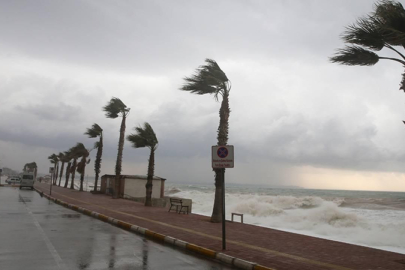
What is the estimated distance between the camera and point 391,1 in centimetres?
761

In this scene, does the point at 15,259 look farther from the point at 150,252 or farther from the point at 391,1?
the point at 391,1

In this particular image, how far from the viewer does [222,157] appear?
8734mm

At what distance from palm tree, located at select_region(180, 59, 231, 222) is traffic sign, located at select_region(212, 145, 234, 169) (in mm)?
6081

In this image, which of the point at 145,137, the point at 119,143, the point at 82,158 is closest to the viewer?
the point at 145,137

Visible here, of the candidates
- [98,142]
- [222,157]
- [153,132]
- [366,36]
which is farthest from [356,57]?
[98,142]

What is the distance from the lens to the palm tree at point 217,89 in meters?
15.0

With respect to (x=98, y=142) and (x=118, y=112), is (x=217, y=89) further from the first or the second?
(x=98, y=142)

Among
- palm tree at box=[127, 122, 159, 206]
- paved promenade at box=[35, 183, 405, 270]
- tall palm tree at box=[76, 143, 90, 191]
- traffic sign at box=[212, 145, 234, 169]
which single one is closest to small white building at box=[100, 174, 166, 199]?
palm tree at box=[127, 122, 159, 206]

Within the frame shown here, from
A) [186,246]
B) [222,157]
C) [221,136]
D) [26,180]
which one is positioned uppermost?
[221,136]

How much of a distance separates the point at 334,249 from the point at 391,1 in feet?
21.9

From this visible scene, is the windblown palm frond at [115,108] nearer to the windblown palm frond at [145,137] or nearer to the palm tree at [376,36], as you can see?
the windblown palm frond at [145,137]

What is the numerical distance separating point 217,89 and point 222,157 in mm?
7680

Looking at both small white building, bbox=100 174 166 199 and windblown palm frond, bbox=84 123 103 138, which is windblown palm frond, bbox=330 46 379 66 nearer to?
small white building, bbox=100 174 166 199

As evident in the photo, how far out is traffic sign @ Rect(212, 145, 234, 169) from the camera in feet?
28.5
